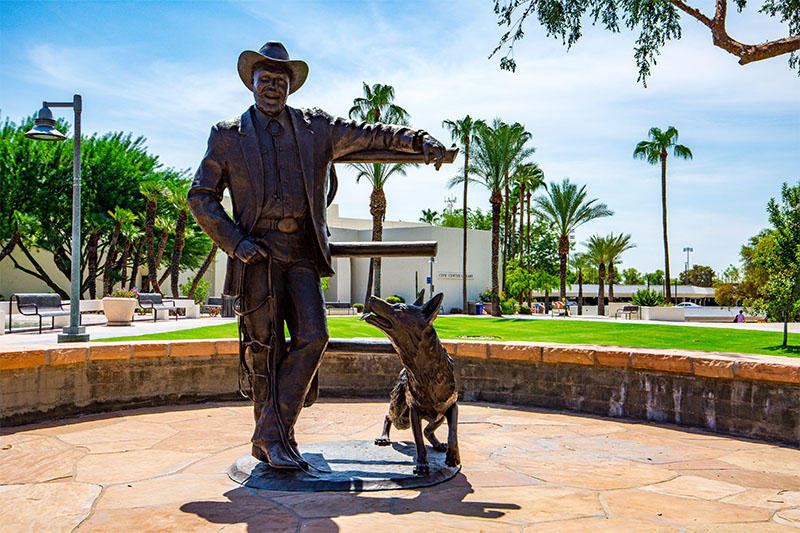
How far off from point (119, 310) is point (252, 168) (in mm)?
15286

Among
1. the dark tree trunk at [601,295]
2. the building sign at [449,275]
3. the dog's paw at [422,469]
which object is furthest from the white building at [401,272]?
the dog's paw at [422,469]

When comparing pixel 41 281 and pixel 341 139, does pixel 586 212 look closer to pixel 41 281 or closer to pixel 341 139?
pixel 41 281

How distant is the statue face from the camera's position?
3.96 meters

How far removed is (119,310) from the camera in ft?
57.2

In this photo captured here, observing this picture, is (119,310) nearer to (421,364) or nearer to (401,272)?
(421,364)

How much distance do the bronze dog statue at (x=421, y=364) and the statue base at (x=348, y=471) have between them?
0.11 meters

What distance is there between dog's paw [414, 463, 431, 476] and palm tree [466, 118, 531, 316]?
95.3 feet

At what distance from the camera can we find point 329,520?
3012 millimetres

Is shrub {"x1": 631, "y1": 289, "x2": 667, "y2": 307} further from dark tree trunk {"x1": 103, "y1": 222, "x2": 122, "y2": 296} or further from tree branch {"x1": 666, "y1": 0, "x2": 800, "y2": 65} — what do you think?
dark tree trunk {"x1": 103, "y1": 222, "x2": 122, "y2": 296}

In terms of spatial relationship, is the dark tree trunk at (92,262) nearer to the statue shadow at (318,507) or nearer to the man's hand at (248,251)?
the man's hand at (248,251)

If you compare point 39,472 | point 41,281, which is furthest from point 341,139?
point 41,281

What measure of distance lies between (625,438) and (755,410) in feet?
3.50

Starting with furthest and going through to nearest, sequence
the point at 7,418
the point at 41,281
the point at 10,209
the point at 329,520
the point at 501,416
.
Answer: the point at 41,281 → the point at 10,209 → the point at 501,416 → the point at 7,418 → the point at 329,520

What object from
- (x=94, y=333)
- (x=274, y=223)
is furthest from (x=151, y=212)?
(x=274, y=223)
